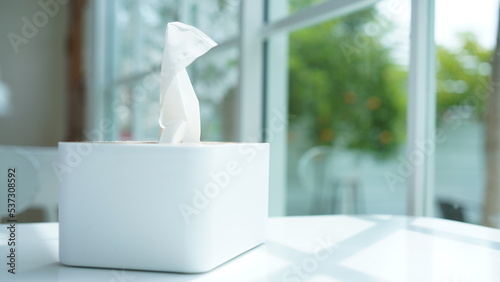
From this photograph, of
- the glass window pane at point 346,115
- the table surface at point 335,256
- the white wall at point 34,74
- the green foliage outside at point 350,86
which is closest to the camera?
the table surface at point 335,256

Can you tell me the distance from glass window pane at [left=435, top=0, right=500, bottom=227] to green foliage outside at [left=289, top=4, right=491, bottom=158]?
1.46 meters

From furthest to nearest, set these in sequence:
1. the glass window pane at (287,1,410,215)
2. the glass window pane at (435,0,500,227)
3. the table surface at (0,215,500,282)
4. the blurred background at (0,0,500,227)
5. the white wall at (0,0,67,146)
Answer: the white wall at (0,0,67,146)
the glass window pane at (287,1,410,215)
the blurred background at (0,0,500,227)
the glass window pane at (435,0,500,227)
the table surface at (0,215,500,282)

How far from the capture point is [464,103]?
1650 mm

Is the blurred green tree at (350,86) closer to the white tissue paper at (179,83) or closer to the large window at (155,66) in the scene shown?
the large window at (155,66)

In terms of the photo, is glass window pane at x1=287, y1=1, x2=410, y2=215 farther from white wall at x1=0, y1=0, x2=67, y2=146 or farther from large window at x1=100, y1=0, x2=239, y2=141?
white wall at x1=0, y1=0, x2=67, y2=146

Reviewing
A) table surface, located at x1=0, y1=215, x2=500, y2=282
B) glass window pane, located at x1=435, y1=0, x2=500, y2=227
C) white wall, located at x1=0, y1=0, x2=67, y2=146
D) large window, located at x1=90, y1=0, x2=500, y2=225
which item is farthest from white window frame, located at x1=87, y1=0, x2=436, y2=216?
white wall, located at x1=0, y1=0, x2=67, y2=146

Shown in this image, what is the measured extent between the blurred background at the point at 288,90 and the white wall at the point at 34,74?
1cm

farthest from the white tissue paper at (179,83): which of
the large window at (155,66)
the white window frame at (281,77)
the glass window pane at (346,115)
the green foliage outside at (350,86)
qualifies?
the green foliage outside at (350,86)

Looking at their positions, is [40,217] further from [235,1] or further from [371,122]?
[371,122]

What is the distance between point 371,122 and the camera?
4316mm

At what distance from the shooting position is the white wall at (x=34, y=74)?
16.0ft

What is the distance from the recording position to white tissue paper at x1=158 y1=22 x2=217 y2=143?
597mm

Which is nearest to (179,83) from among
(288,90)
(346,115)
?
(288,90)

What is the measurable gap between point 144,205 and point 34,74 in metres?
4.99
